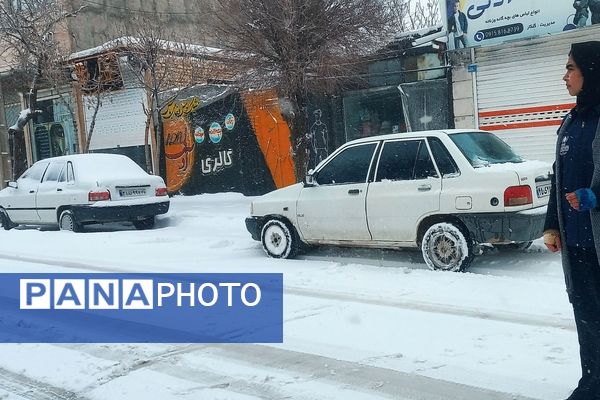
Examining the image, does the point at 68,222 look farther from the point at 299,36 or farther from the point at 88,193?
the point at 299,36

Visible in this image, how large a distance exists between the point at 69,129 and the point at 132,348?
19.6m

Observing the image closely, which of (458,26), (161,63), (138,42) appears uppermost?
(138,42)

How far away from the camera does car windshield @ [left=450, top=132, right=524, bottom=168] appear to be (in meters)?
7.51

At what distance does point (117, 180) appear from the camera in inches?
488

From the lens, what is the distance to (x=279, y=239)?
909cm

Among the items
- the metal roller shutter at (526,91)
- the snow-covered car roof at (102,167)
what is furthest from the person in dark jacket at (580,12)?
the snow-covered car roof at (102,167)

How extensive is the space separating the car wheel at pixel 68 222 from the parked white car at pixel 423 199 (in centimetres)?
521

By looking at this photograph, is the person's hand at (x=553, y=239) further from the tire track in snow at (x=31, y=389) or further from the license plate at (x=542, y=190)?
the license plate at (x=542, y=190)

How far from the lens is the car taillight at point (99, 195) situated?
12.2 meters

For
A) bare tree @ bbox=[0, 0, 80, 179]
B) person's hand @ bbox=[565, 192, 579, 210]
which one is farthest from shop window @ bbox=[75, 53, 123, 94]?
person's hand @ bbox=[565, 192, 579, 210]

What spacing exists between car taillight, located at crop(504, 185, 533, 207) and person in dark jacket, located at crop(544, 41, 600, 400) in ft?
11.9

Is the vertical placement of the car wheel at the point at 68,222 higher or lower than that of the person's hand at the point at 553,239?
lower

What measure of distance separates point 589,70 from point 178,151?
1696 cm
